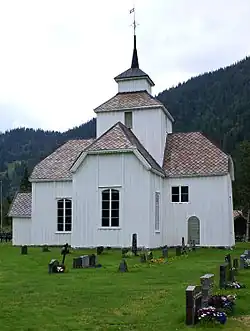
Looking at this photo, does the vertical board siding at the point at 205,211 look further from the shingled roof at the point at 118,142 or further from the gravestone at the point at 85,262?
the gravestone at the point at 85,262

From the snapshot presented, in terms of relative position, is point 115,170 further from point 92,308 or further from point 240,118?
point 240,118

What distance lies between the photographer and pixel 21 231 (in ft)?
142

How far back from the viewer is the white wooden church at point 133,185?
1379 inches

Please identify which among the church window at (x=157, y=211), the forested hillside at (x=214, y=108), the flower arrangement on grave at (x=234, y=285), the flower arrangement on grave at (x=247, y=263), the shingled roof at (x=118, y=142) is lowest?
the flower arrangement on grave at (x=234, y=285)

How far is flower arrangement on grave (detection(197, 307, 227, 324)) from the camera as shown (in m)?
11.6

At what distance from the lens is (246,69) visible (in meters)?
194

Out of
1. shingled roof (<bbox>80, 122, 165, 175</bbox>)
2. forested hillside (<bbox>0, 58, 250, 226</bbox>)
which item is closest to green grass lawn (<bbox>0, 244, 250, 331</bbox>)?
shingled roof (<bbox>80, 122, 165, 175</bbox>)

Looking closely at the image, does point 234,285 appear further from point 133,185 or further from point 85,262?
point 133,185

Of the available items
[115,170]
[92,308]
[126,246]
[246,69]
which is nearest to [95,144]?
[115,170]

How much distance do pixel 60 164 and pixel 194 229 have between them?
36.8 feet

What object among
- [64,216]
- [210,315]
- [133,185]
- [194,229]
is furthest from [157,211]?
[210,315]

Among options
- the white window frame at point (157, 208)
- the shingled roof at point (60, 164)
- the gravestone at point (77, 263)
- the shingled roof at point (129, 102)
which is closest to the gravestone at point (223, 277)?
the gravestone at point (77, 263)

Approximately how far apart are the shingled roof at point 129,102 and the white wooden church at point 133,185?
81 mm

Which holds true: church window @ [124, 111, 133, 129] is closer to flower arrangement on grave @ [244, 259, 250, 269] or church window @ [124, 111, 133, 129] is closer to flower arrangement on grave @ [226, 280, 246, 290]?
flower arrangement on grave @ [244, 259, 250, 269]
